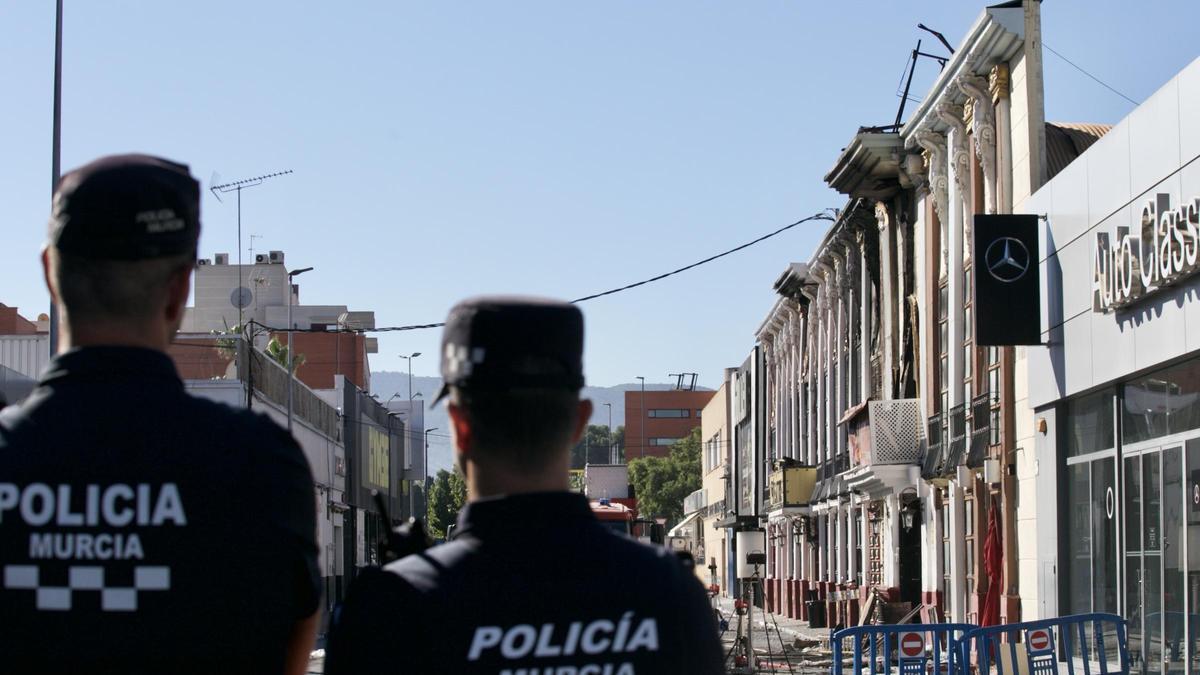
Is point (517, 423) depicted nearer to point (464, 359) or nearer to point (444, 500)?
point (464, 359)

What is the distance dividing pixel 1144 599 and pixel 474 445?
17627 millimetres

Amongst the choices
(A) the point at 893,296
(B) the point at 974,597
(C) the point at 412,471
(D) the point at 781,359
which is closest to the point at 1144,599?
(B) the point at 974,597

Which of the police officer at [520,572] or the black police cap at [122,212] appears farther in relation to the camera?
the black police cap at [122,212]

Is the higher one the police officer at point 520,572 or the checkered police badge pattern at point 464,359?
the checkered police badge pattern at point 464,359

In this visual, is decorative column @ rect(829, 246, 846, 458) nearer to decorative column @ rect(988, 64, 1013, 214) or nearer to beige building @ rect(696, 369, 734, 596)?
decorative column @ rect(988, 64, 1013, 214)

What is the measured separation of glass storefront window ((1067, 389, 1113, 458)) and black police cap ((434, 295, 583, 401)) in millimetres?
18227

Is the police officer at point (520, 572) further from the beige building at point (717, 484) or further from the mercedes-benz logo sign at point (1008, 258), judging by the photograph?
the beige building at point (717, 484)

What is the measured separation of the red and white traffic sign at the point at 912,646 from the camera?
15.8 metres

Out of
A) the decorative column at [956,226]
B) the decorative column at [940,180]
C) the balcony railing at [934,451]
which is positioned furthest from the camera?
the balcony railing at [934,451]

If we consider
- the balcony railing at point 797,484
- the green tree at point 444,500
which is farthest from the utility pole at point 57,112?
the green tree at point 444,500

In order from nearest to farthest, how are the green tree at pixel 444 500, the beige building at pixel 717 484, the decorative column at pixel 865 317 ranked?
the decorative column at pixel 865 317, the beige building at pixel 717 484, the green tree at pixel 444 500

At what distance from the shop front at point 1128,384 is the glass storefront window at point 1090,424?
3 centimetres

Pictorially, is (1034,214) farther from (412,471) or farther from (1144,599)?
(412,471)

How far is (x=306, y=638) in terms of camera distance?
3.20 metres
